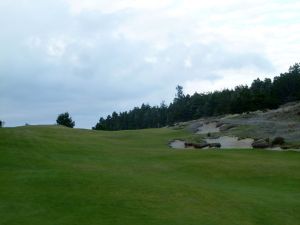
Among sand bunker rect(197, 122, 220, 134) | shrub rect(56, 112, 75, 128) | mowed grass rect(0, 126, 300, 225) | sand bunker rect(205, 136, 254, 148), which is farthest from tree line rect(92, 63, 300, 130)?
mowed grass rect(0, 126, 300, 225)

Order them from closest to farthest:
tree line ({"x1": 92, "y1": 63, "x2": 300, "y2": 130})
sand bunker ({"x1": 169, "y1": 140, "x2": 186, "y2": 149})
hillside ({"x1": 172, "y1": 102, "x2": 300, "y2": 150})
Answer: hillside ({"x1": 172, "y1": 102, "x2": 300, "y2": 150})
sand bunker ({"x1": 169, "y1": 140, "x2": 186, "y2": 149})
tree line ({"x1": 92, "y1": 63, "x2": 300, "y2": 130})

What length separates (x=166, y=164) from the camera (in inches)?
1406

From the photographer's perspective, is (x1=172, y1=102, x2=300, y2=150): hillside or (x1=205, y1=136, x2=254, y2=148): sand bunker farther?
(x1=205, y1=136, x2=254, y2=148): sand bunker

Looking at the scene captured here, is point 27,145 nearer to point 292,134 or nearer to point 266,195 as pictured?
point 266,195

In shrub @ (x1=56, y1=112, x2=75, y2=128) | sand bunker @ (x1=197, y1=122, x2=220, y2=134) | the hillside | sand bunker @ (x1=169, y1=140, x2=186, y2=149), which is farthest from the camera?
shrub @ (x1=56, y1=112, x2=75, y2=128)

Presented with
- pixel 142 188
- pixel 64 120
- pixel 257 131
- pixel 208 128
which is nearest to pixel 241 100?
pixel 64 120

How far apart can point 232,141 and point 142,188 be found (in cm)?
3148

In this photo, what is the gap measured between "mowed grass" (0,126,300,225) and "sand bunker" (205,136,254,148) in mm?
10141

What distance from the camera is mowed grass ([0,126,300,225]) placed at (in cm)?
1931

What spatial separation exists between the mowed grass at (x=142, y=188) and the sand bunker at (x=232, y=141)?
1014cm

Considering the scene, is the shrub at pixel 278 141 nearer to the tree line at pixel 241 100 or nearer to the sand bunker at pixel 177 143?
the sand bunker at pixel 177 143

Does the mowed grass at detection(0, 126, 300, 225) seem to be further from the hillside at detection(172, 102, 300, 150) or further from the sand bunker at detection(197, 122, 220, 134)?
the sand bunker at detection(197, 122, 220, 134)

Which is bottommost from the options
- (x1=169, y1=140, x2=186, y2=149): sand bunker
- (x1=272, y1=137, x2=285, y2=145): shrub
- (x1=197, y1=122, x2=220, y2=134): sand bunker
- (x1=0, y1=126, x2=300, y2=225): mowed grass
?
(x1=0, y1=126, x2=300, y2=225): mowed grass

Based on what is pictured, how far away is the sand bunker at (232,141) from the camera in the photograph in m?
50.3
